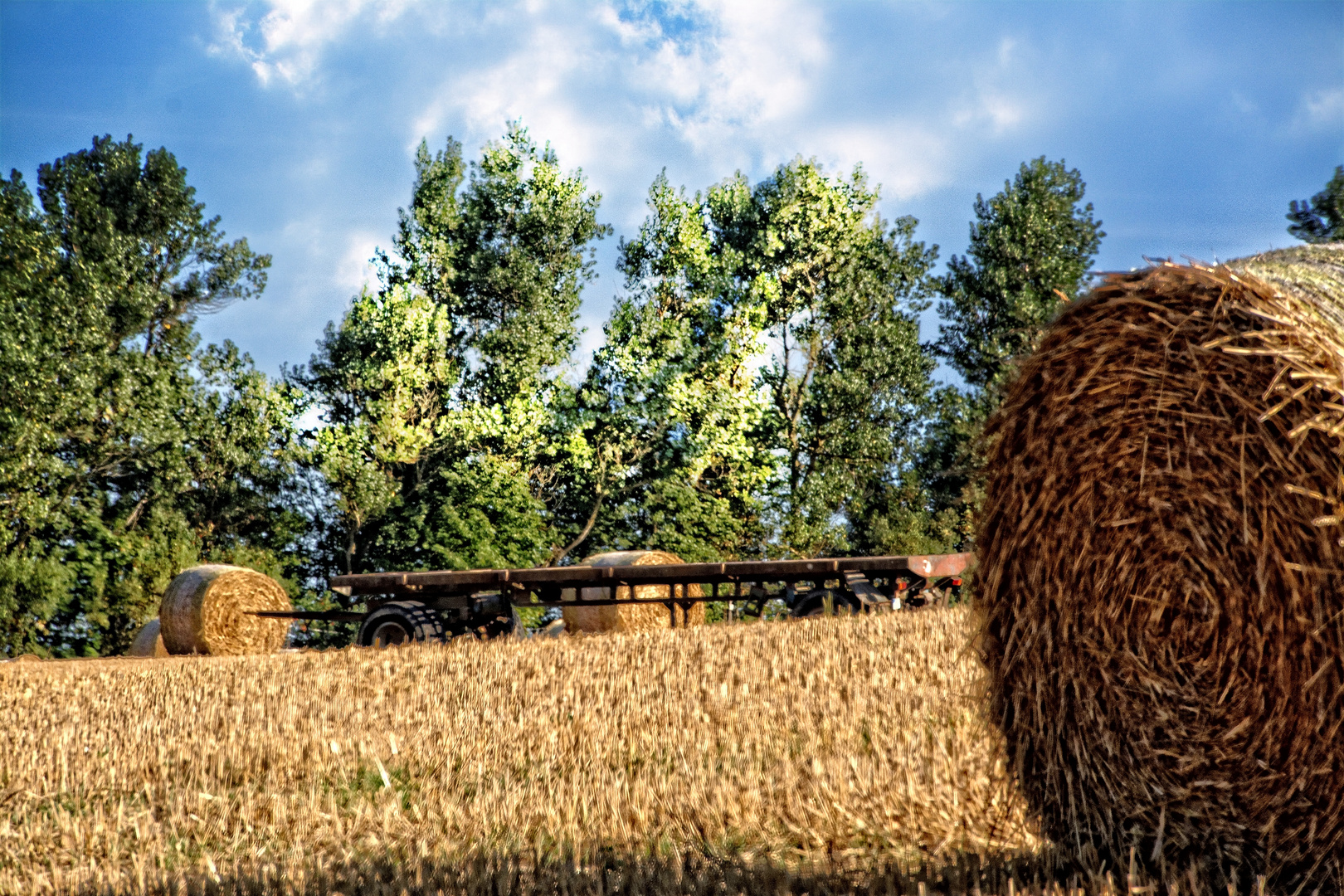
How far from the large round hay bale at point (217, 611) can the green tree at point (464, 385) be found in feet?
21.9

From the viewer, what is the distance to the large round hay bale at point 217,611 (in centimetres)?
2031

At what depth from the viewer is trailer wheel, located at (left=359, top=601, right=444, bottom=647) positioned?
16.5 metres

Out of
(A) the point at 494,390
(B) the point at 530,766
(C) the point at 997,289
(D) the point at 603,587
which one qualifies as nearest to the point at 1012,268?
(C) the point at 997,289

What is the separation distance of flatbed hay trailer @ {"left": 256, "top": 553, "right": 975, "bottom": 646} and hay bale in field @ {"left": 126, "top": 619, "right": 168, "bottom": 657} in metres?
5.89

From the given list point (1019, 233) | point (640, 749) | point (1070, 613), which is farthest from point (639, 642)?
point (1019, 233)

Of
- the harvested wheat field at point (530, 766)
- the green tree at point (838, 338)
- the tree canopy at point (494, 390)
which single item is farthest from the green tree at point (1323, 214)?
the harvested wheat field at point (530, 766)

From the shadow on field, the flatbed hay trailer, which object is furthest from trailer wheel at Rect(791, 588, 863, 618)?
the shadow on field

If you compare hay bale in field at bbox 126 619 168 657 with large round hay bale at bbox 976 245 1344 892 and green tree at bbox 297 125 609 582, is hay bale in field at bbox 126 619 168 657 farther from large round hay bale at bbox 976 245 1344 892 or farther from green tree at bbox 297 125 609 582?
large round hay bale at bbox 976 245 1344 892

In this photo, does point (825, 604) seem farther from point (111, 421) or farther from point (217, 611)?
point (111, 421)

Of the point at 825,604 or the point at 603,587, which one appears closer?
the point at 825,604

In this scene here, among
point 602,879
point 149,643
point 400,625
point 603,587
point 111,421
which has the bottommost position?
point 602,879

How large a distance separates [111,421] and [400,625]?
13.6 m

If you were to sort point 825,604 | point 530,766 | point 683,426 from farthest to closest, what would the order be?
1. point 683,426
2. point 825,604
3. point 530,766

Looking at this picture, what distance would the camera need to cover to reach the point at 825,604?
14711 mm
